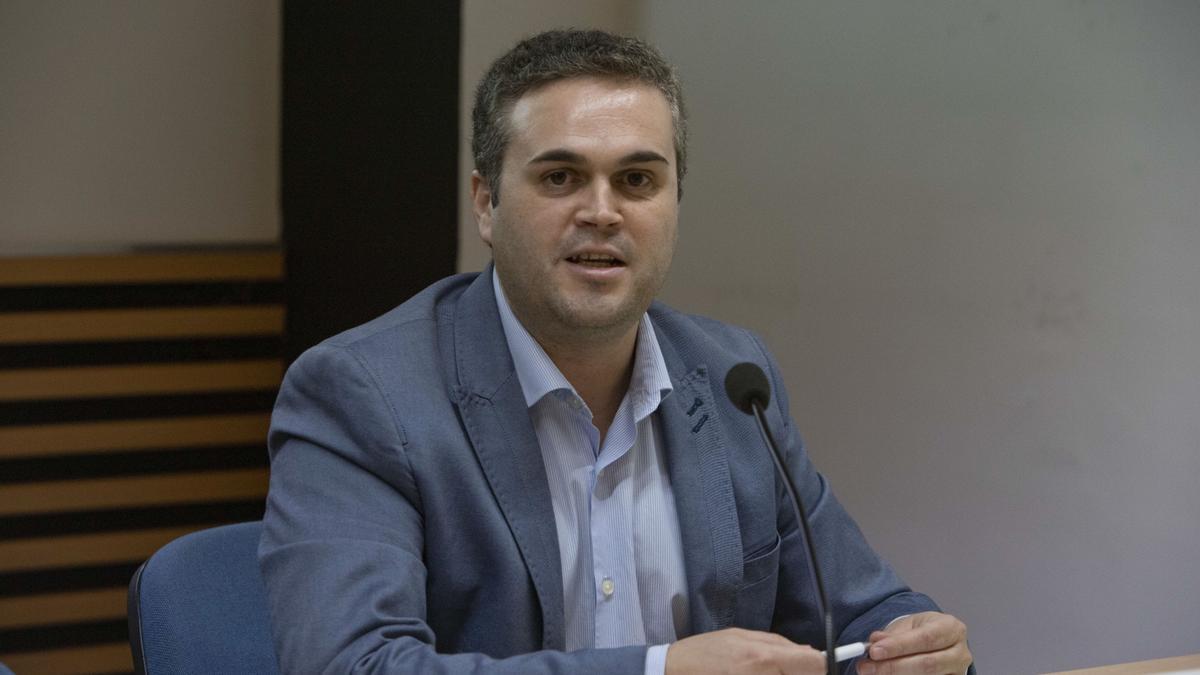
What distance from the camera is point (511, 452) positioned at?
5.28ft

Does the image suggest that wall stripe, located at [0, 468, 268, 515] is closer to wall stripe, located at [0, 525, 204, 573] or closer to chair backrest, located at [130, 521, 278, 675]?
wall stripe, located at [0, 525, 204, 573]

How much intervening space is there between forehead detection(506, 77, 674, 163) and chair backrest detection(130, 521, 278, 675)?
1.88 ft

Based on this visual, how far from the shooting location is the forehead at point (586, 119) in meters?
1.62

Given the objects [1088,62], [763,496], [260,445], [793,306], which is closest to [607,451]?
[763,496]

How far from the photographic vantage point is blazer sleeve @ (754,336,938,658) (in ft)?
5.83

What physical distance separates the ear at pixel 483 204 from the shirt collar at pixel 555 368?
0.17 ft

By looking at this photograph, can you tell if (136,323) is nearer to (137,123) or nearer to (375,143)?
(137,123)

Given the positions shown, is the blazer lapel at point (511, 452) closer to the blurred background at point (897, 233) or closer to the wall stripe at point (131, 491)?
the blurred background at point (897, 233)

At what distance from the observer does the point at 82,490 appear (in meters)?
3.53

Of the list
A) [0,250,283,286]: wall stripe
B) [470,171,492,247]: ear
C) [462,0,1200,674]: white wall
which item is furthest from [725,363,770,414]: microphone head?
[0,250,283,286]: wall stripe

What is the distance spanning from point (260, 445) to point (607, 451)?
215 centimetres

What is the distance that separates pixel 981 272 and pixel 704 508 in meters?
1.47

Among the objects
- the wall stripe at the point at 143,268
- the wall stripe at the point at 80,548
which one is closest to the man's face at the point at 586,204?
the wall stripe at the point at 143,268

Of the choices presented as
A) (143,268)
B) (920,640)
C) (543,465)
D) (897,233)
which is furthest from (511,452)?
(143,268)
